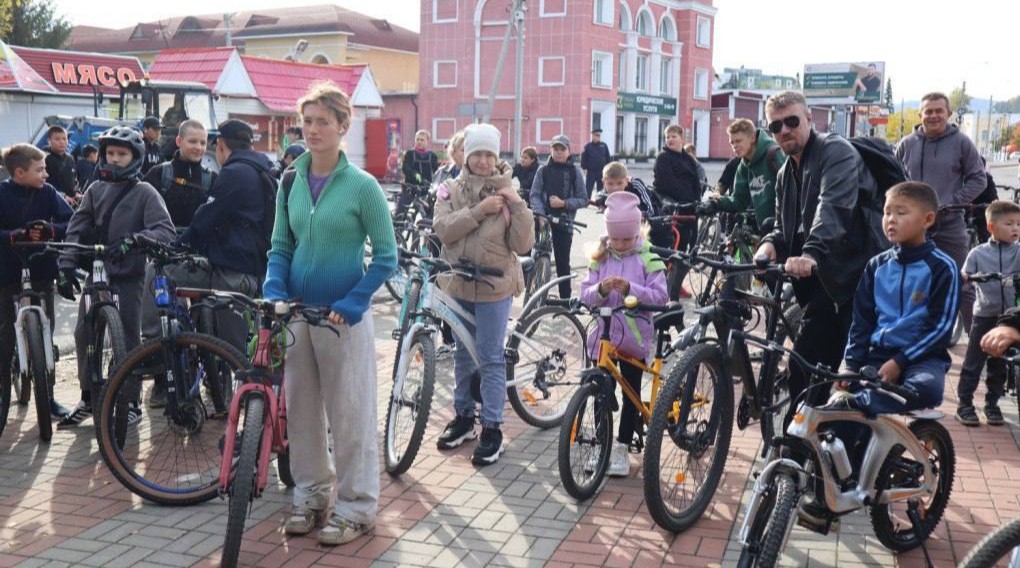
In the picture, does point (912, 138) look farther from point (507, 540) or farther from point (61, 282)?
point (61, 282)

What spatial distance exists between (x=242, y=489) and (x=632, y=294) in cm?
234

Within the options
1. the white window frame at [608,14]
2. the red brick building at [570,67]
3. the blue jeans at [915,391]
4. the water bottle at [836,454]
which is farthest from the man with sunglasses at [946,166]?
the white window frame at [608,14]

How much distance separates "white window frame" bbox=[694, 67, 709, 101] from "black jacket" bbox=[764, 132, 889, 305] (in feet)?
211

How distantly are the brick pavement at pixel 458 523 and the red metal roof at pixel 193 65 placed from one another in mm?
33222

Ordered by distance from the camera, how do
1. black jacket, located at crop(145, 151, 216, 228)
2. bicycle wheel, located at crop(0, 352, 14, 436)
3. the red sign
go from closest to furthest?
bicycle wheel, located at crop(0, 352, 14, 436)
black jacket, located at crop(145, 151, 216, 228)
the red sign

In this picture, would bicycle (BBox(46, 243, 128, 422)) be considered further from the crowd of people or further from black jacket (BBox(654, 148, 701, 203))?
black jacket (BBox(654, 148, 701, 203))

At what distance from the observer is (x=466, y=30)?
2346 inches

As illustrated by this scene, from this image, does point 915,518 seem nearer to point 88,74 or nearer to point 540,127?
point 88,74

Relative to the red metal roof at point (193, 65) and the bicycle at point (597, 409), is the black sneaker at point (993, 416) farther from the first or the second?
the red metal roof at point (193, 65)

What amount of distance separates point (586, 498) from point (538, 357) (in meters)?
1.57

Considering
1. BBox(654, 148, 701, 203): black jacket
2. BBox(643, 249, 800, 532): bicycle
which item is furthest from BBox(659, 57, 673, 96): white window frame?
BBox(643, 249, 800, 532): bicycle

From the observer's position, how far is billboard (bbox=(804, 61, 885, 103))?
95438mm

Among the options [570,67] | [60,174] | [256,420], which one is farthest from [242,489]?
[570,67]

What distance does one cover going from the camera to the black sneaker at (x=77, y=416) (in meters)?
6.69
